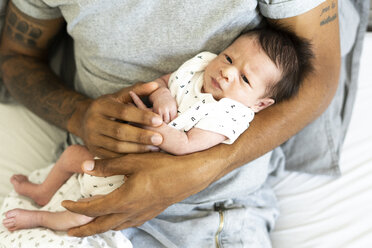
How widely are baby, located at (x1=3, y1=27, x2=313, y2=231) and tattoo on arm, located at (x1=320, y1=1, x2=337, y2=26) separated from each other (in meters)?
0.10

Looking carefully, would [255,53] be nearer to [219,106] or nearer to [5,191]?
[219,106]

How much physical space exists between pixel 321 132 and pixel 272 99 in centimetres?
39

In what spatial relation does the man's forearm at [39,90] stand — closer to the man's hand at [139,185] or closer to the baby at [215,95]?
the baby at [215,95]

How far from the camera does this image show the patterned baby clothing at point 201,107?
3.35ft

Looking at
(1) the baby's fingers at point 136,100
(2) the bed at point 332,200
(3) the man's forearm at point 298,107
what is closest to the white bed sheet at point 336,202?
(2) the bed at point 332,200

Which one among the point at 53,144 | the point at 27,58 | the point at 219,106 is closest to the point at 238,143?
the point at 219,106

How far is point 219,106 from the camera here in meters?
1.04

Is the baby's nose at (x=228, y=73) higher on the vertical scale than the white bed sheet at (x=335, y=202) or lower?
higher

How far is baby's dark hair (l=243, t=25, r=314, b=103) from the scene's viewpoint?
3.53 feet

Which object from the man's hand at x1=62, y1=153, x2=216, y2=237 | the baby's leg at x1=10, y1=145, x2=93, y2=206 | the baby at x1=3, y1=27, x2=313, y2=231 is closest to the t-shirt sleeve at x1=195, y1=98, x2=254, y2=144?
the baby at x1=3, y1=27, x2=313, y2=231

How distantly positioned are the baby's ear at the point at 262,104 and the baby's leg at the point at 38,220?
0.63 m

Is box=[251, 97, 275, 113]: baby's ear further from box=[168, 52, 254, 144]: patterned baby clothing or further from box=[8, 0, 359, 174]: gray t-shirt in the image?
box=[8, 0, 359, 174]: gray t-shirt

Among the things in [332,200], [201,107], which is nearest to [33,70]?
[201,107]

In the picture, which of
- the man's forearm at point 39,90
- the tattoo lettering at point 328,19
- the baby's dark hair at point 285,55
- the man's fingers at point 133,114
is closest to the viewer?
the man's fingers at point 133,114
